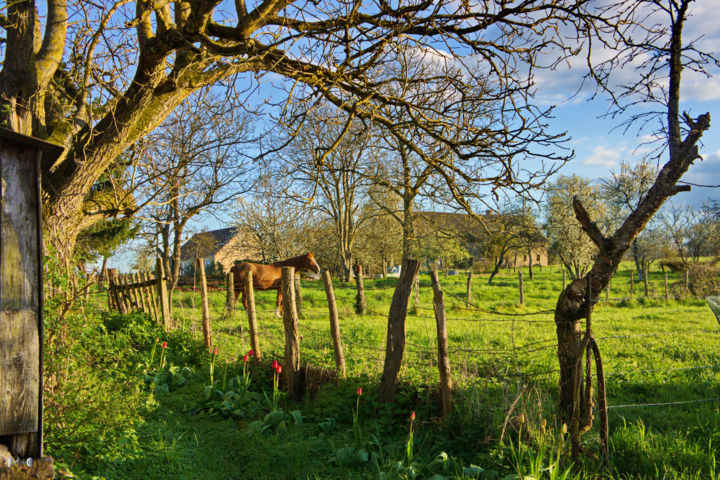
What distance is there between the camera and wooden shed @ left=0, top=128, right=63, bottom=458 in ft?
12.0

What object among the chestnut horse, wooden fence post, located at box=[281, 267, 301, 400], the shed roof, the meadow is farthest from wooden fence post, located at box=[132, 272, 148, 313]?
the shed roof

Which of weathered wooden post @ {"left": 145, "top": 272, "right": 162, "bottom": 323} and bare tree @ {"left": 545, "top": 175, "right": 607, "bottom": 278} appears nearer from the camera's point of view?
weathered wooden post @ {"left": 145, "top": 272, "right": 162, "bottom": 323}

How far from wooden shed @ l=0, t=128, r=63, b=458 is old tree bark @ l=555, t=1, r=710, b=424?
4643 mm

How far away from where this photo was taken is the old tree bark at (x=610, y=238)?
14.4ft

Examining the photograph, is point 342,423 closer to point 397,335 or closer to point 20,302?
point 397,335

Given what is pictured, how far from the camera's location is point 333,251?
35812mm

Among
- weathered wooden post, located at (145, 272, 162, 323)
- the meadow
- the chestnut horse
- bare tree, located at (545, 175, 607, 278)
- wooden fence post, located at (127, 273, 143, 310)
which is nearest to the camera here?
the meadow

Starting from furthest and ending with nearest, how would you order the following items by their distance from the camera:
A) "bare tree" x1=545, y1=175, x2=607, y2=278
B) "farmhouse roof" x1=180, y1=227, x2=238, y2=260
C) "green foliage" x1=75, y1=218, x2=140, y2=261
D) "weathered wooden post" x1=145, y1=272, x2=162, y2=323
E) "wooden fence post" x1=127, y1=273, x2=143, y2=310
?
"bare tree" x1=545, y1=175, x2=607, y2=278
"farmhouse roof" x1=180, y1=227, x2=238, y2=260
"green foliage" x1=75, y1=218, x2=140, y2=261
"wooden fence post" x1=127, y1=273, x2=143, y2=310
"weathered wooden post" x1=145, y1=272, x2=162, y2=323

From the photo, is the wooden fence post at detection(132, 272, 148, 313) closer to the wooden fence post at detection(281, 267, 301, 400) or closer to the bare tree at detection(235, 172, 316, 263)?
the wooden fence post at detection(281, 267, 301, 400)

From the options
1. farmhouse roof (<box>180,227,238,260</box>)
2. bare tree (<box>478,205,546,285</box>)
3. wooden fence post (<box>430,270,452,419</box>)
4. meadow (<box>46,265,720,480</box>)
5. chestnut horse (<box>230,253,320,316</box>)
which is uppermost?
farmhouse roof (<box>180,227,238,260</box>)

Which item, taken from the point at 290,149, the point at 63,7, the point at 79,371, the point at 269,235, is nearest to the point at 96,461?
the point at 79,371

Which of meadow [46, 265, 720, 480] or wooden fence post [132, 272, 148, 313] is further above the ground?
wooden fence post [132, 272, 148, 313]

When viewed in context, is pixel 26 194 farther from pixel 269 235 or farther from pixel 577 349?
pixel 269 235

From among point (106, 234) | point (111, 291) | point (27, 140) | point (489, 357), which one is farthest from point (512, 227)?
point (106, 234)
